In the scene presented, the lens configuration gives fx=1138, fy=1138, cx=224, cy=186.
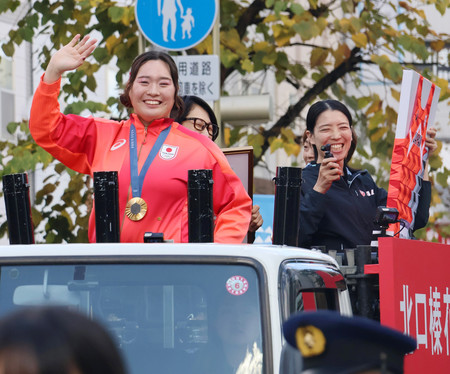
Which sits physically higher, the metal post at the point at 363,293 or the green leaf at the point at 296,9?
the green leaf at the point at 296,9

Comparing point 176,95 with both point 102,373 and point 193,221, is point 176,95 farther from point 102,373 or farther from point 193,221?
point 102,373

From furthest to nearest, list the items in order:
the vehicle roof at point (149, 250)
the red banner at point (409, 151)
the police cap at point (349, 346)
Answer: the red banner at point (409, 151) → the vehicle roof at point (149, 250) → the police cap at point (349, 346)

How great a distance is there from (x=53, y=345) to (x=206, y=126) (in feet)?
13.3

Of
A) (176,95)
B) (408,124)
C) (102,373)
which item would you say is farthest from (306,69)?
(102,373)

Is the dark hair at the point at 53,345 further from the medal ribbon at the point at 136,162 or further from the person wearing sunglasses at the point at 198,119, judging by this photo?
the person wearing sunglasses at the point at 198,119

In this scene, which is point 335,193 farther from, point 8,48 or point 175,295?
point 8,48

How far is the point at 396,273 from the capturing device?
4.36 metres

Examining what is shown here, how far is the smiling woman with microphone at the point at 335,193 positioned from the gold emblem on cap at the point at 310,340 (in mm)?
3097

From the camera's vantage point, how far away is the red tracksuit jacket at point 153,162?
417 centimetres

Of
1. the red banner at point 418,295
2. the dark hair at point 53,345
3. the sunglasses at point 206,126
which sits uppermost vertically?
the sunglasses at point 206,126

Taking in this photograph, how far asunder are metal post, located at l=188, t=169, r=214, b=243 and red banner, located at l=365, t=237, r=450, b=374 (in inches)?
30.6

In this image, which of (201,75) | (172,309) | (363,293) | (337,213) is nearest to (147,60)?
(363,293)

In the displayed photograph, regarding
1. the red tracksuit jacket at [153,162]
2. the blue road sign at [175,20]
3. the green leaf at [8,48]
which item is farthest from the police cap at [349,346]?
the green leaf at [8,48]

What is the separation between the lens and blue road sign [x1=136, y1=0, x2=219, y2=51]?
30.4ft
